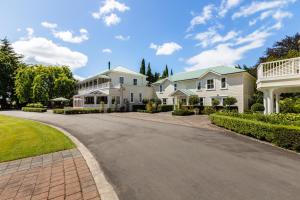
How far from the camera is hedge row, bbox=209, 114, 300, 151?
8430 mm

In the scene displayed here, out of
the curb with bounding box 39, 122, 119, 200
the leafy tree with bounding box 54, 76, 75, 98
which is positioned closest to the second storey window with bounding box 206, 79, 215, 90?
the curb with bounding box 39, 122, 119, 200

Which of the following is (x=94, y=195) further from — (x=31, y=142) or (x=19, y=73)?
(x=19, y=73)

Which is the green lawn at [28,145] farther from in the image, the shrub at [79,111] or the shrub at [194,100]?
the shrub at [194,100]

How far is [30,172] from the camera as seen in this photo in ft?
19.3

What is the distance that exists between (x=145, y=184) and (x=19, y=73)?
→ 56.0 meters

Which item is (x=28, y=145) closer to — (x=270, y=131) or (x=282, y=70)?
(x=270, y=131)

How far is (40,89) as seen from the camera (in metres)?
45.9

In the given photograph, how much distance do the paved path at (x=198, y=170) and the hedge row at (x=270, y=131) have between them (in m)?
0.65

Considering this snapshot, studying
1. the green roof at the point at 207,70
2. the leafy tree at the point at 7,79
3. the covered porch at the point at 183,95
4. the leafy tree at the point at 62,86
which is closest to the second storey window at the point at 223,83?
the green roof at the point at 207,70

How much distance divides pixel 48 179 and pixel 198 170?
4420 millimetres

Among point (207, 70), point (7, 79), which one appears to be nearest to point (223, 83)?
point (207, 70)

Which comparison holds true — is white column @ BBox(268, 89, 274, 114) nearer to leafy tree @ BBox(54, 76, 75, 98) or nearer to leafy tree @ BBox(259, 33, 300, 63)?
leafy tree @ BBox(259, 33, 300, 63)

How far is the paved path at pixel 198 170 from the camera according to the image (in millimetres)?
4461

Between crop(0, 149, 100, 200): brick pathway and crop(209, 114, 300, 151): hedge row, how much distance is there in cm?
868
